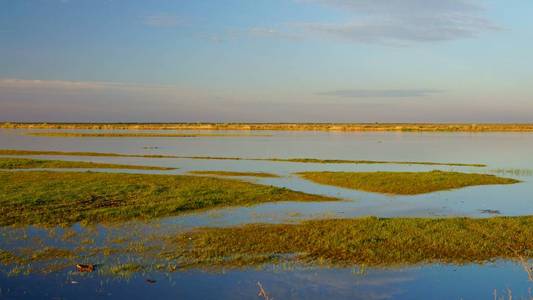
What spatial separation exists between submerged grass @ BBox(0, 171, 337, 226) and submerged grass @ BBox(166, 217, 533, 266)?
5106 millimetres

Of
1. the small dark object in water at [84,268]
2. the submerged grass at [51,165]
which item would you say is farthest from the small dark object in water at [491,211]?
the submerged grass at [51,165]

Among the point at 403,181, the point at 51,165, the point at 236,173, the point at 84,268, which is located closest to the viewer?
the point at 84,268

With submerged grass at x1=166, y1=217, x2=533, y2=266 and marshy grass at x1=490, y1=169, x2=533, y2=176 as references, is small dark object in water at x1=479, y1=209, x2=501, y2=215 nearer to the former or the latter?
submerged grass at x1=166, y1=217, x2=533, y2=266

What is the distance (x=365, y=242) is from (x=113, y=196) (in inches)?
567

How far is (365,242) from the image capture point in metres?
15.9

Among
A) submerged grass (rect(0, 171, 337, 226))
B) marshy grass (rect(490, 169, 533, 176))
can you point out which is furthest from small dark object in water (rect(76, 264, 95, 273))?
marshy grass (rect(490, 169, 533, 176))

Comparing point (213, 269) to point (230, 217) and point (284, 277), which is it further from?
point (230, 217)

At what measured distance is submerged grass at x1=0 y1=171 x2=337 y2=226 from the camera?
65.9ft

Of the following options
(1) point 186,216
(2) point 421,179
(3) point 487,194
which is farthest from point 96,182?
(3) point 487,194

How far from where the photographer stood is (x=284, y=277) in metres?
12.8

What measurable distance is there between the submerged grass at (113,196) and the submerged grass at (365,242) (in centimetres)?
511

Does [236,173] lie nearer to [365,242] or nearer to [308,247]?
[308,247]

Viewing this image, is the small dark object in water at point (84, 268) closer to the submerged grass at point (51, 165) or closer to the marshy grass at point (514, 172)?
the submerged grass at point (51, 165)

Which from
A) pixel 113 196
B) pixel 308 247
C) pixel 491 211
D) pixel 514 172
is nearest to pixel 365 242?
pixel 308 247
